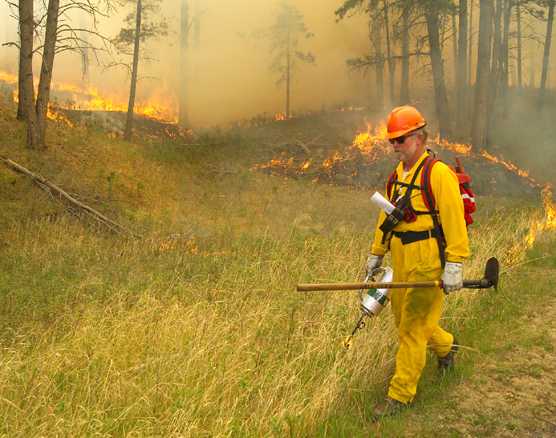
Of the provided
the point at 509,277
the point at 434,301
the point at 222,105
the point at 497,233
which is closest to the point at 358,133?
the point at 222,105

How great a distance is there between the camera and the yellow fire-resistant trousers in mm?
3441

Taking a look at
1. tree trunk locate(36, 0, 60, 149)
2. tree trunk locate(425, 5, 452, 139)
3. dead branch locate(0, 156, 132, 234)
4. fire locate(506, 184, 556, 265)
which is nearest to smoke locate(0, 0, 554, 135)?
tree trunk locate(425, 5, 452, 139)

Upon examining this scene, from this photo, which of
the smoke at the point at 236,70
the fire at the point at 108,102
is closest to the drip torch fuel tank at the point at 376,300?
the fire at the point at 108,102

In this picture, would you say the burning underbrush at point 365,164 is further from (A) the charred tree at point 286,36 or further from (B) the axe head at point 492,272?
(B) the axe head at point 492,272

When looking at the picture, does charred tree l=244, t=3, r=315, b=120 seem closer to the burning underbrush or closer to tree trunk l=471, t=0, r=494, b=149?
the burning underbrush

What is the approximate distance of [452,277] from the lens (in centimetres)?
329

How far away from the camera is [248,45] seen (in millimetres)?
29750

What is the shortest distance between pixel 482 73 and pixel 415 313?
18.3m

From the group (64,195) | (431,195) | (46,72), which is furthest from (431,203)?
(46,72)

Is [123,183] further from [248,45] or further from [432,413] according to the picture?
[248,45]

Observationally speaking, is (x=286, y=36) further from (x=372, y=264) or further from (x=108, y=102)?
(x=372, y=264)

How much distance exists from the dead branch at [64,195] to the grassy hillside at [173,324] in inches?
5.9

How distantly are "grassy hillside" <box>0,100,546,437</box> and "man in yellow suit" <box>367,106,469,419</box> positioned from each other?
0.41 m

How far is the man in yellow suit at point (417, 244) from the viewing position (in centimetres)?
336
